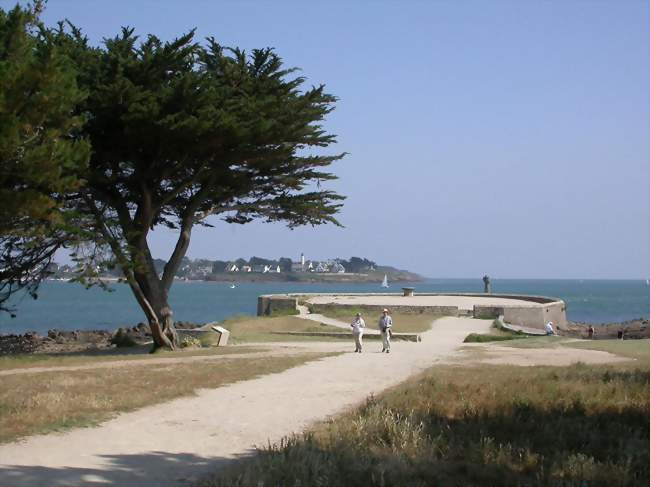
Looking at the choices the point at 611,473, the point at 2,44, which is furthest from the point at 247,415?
the point at 2,44

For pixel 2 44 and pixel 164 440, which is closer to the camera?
pixel 164 440

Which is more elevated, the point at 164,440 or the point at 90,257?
the point at 90,257

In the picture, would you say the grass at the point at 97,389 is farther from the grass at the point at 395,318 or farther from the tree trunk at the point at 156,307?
the grass at the point at 395,318

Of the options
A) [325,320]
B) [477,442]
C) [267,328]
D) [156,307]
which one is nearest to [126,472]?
[477,442]

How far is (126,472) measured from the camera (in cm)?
777

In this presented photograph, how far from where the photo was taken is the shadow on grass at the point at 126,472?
7.31 m

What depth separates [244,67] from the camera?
90.0 ft

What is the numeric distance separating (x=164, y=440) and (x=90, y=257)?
598 inches

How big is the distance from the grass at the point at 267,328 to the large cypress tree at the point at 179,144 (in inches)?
216

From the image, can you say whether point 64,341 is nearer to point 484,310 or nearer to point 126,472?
point 484,310

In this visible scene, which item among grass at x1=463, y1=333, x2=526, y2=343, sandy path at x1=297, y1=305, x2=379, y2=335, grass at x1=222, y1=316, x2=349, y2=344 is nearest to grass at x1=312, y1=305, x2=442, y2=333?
sandy path at x1=297, y1=305, x2=379, y2=335

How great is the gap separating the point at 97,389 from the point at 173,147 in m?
12.3

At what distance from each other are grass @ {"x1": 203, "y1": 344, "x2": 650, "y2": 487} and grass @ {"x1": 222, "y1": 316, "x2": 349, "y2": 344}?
20.3 m

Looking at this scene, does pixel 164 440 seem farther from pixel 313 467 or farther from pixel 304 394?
pixel 304 394
